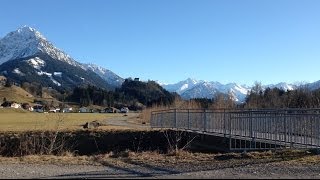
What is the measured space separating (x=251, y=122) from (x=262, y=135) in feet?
3.27

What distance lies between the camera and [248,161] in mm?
17172

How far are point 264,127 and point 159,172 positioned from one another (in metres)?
8.60

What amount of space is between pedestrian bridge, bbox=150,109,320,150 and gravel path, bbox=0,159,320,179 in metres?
3.14

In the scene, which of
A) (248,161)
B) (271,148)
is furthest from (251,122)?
(248,161)

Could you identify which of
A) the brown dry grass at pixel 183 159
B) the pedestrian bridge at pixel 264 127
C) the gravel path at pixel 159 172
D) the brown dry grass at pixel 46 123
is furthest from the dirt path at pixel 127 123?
the gravel path at pixel 159 172

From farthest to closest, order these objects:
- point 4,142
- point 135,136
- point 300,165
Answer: point 135,136 < point 4,142 < point 300,165

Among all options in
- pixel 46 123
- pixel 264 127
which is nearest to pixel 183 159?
pixel 264 127

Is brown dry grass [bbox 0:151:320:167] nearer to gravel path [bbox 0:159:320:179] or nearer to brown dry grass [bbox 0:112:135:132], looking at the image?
gravel path [bbox 0:159:320:179]

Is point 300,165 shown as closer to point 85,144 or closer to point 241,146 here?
point 241,146

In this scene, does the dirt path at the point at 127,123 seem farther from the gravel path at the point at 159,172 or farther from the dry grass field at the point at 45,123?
the gravel path at the point at 159,172

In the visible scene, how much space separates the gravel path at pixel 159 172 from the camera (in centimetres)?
1362

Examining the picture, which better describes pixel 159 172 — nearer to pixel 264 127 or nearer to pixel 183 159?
pixel 183 159

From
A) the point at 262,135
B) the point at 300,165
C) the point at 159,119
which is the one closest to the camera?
the point at 300,165

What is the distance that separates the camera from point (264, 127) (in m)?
22.1
